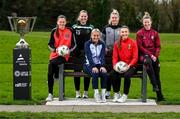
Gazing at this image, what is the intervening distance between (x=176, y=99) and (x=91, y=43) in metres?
2.36

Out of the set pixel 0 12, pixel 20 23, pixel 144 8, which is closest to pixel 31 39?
pixel 20 23

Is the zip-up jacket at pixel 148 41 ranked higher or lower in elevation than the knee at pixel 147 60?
higher

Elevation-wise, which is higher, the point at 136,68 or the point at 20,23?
the point at 20,23

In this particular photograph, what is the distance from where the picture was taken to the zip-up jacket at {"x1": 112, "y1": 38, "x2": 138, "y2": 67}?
1175 centimetres

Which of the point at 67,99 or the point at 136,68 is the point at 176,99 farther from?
the point at 67,99

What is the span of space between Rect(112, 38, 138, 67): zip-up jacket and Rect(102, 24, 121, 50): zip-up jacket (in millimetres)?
321

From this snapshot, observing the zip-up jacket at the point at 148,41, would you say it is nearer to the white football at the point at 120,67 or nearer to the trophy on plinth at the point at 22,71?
the white football at the point at 120,67

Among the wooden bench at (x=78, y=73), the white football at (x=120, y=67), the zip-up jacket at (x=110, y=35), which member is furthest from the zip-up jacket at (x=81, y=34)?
the white football at (x=120, y=67)

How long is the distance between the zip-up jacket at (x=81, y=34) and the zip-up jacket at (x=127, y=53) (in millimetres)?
870

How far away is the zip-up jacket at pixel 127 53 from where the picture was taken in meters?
11.8

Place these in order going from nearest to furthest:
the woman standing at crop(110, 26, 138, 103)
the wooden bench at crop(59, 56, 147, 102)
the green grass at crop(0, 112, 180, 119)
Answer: the green grass at crop(0, 112, 180, 119) → the woman standing at crop(110, 26, 138, 103) → the wooden bench at crop(59, 56, 147, 102)

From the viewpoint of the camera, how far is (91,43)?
11852 mm

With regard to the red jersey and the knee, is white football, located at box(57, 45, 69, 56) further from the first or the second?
the knee

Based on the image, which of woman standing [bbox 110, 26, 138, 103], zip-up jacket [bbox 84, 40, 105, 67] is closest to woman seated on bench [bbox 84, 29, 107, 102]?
zip-up jacket [bbox 84, 40, 105, 67]
